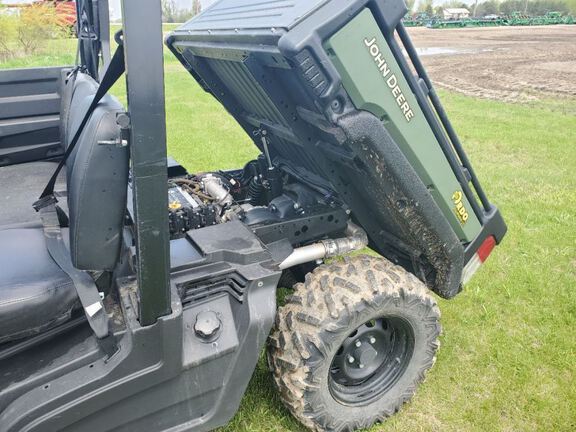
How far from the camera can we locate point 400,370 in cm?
268

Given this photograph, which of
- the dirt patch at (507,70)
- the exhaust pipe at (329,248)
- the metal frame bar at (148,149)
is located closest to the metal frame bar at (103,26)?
the exhaust pipe at (329,248)

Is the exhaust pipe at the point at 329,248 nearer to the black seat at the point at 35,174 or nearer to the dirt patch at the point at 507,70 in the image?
the black seat at the point at 35,174

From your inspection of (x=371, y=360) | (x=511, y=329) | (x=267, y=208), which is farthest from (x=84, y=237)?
(x=511, y=329)

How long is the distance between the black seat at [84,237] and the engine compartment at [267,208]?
69cm

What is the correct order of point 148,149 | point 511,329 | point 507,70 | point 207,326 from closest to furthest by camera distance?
point 148,149 → point 207,326 → point 511,329 → point 507,70

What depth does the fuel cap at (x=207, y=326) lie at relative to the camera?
201 cm

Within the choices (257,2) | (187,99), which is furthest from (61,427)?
(187,99)

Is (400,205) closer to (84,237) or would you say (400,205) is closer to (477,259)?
(477,259)

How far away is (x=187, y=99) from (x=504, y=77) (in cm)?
886

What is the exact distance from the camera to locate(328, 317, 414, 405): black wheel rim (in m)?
2.55

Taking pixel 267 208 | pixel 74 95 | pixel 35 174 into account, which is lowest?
pixel 267 208

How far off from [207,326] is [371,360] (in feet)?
3.30

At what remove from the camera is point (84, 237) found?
6.09 feet

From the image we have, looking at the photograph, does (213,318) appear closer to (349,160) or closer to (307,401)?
(307,401)
